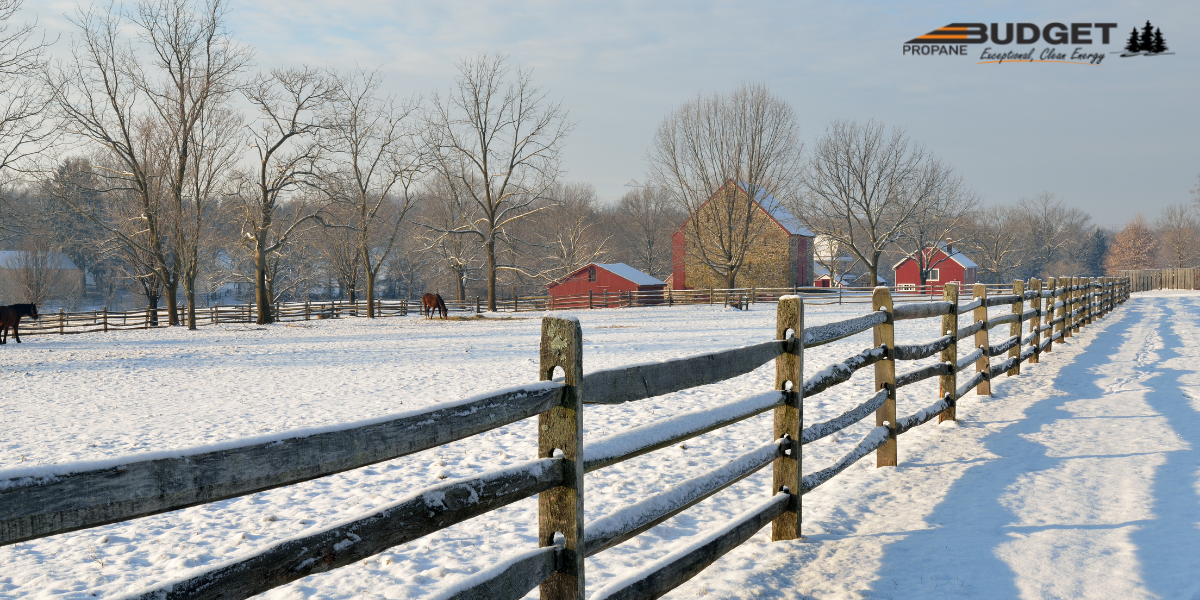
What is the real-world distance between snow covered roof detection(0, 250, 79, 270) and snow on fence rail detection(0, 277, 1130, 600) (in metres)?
73.8

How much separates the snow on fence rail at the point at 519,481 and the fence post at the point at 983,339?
4.43m

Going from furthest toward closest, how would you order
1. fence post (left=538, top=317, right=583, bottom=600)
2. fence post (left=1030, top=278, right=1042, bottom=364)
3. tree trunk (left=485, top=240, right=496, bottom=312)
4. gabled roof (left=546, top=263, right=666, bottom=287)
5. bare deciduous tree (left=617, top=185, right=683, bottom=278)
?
bare deciduous tree (left=617, top=185, right=683, bottom=278), gabled roof (left=546, top=263, right=666, bottom=287), tree trunk (left=485, top=240, right=496, bottom=312), fence post (left=1030, top=278, right=1042, bottom=364), fence post (left=538, top=317, right=583, bottom=600)

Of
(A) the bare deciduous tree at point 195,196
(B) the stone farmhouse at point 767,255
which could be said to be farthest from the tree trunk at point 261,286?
(B) the stone farmhouse at point 767,255

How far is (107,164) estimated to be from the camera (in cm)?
2972

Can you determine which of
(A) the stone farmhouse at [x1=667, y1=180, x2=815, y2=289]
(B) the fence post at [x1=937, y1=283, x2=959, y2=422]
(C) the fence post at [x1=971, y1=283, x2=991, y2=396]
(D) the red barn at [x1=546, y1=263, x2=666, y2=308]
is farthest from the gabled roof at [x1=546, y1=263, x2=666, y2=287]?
(B) the fence post at [x1=937, y1=283, x2=959, y2=422]

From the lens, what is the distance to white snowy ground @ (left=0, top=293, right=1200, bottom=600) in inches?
147

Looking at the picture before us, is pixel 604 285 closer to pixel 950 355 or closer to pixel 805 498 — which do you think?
pixel 950 355

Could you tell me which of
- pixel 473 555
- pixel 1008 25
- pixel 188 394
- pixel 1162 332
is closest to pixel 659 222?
pixel 1008 25

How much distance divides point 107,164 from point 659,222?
170 feet

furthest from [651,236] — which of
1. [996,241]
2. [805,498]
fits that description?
[805,498]

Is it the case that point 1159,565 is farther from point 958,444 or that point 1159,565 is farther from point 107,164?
point 107,164

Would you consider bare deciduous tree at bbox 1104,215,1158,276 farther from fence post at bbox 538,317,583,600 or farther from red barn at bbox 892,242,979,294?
fence post at bbox 538,317,583,600

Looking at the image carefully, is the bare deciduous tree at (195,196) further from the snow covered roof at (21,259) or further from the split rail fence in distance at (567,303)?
the snow covered roof at (21,259)

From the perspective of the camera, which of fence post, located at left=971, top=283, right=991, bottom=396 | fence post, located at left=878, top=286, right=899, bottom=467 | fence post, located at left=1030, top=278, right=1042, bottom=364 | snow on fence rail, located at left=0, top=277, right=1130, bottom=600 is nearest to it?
snow on fence rail, located at left=0, top=277, right=1130, bottom=600
